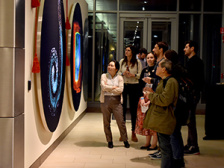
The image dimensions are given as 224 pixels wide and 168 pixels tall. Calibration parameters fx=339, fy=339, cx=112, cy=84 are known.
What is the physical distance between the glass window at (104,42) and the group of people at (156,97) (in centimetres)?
256

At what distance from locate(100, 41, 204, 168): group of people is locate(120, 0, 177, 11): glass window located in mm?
2831

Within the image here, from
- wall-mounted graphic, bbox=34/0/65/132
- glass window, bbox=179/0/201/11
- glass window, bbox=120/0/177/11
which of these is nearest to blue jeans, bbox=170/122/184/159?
wall-mounted graphic, bbox=34/0/65/132

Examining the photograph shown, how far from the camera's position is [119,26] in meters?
9.37

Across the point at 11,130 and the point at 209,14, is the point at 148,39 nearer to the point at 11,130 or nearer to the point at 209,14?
the point at 209,14

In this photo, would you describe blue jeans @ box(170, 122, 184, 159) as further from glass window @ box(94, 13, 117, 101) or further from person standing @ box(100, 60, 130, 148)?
glass window @ box(94, 13, 117, 101)

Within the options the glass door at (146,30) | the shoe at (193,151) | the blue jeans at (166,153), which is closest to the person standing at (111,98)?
the shoe at (193,151)

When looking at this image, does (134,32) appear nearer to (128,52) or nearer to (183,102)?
(128,52)

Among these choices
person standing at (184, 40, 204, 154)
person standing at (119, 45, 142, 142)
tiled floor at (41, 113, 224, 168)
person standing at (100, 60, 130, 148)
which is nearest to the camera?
tiled floor at (41, 113, 224, 168)

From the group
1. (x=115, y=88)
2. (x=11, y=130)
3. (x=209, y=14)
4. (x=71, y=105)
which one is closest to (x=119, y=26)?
(x=209, y=14)

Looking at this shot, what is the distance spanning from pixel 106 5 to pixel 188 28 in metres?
2.40

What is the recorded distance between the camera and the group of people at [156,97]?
3.55 metres

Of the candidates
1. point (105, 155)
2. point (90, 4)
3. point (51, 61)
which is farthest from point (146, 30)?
point (51, 61)

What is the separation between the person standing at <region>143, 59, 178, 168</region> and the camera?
3514mm

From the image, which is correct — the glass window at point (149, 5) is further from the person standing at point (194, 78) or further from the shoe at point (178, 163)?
the shoe at point (178, 163)
